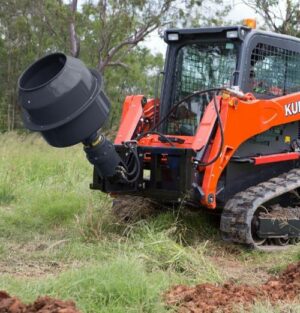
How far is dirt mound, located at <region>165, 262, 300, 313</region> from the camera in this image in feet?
13.6

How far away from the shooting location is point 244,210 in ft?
20.4

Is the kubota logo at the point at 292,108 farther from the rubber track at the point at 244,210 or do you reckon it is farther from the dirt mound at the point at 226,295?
the dirt mound at the point at 226,295

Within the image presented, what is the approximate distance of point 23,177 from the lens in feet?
32.7

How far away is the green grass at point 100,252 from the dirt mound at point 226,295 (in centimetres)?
13

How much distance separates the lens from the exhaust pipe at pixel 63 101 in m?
5.06

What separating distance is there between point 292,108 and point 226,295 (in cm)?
Answer: 299

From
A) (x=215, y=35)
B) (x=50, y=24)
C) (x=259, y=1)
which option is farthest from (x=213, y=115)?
(x=50, y=24)

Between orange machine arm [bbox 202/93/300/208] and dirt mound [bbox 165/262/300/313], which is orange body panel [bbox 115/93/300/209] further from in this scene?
dirt mound [bbox 165/262/300/313]

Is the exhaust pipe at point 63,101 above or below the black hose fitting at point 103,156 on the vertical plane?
above

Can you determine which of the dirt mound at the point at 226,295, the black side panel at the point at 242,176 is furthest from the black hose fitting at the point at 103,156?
the dirt mound at the point at 226,295

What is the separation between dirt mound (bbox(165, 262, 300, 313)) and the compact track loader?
58.8 inches

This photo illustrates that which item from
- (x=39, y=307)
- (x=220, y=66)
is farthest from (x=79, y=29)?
(x=39, y=307)

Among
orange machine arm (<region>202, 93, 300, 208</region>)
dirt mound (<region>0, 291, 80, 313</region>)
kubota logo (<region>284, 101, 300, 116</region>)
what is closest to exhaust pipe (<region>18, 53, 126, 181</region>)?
orange machine arm (<region>202, 93, 300, 208</region>)

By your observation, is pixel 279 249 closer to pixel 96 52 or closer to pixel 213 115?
pixel 213 115
